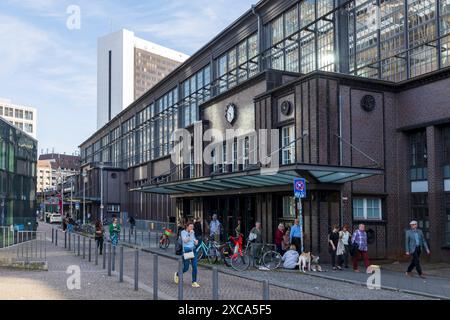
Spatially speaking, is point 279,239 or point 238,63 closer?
point 279,239

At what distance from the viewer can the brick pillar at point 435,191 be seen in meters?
20.9

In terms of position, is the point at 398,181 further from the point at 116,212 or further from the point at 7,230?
the point at 116,212

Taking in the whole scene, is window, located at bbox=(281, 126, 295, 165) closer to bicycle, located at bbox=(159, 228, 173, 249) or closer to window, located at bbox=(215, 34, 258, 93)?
bicycle, located at bbox=(159, 228, 173, 249)

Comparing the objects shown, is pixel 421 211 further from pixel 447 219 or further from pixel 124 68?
pixel 124 68

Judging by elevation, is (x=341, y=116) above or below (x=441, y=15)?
below

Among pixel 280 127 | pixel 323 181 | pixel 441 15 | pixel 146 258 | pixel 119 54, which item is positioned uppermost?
pixel 119 54

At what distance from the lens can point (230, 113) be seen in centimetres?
2862

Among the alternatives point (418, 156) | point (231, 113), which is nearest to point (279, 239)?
point (418, 156)

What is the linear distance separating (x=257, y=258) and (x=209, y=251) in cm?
191

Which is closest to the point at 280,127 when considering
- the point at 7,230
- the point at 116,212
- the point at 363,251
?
the point at 363,251

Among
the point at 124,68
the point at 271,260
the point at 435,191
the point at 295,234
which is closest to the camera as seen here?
the point at 271,260

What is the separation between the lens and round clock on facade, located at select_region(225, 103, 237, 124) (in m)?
28.2

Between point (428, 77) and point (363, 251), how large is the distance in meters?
7.71
